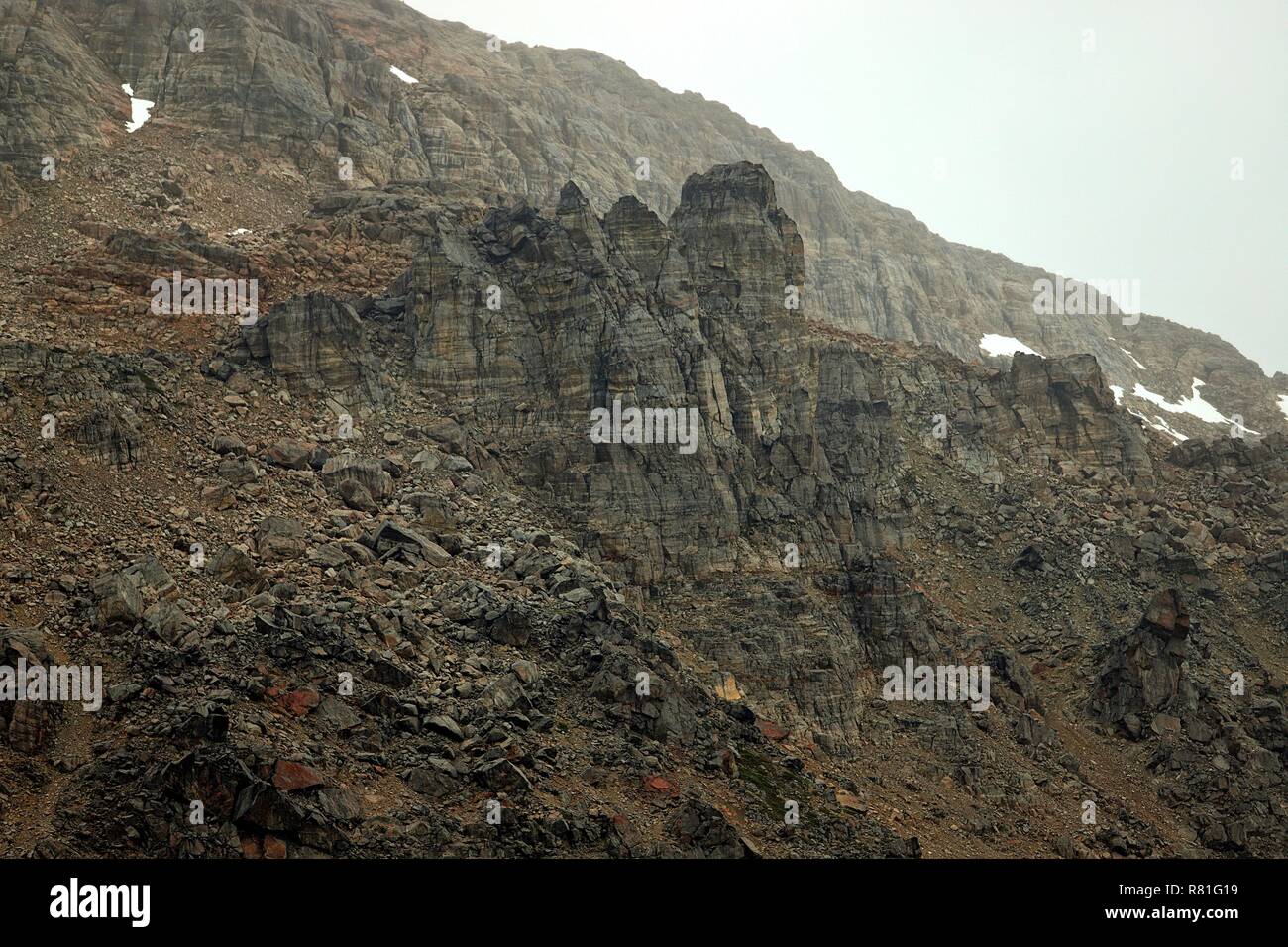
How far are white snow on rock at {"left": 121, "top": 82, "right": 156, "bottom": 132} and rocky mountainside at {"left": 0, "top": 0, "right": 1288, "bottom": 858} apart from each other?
77cm

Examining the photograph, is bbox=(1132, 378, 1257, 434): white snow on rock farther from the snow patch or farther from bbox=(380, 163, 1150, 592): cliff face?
bbox=(380, 163, 1150, 592): cliff face

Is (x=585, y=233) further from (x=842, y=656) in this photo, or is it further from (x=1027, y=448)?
(x=1027, y=448)

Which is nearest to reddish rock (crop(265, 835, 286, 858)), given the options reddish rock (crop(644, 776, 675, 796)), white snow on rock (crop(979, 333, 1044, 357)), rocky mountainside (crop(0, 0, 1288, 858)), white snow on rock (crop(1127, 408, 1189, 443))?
rocky mountainside (crop(0, 0, 1288, 858))

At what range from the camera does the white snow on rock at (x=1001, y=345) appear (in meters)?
102

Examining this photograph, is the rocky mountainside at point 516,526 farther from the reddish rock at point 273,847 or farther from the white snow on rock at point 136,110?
the white snow on rock at point 136,110

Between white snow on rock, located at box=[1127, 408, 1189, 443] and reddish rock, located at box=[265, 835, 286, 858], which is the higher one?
white snow on rock, located at box=[1127, 408, 1189, 443]

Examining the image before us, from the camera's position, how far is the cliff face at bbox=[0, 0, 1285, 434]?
231 feet

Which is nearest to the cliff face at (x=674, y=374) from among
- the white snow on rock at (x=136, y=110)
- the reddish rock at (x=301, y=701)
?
the reddish rock at (x=301, y=701)

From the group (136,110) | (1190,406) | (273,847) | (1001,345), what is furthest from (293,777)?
(1190,406)

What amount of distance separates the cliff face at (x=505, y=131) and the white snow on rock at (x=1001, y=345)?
52.1 inches

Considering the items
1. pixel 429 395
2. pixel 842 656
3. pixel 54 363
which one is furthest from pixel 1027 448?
pixel 54 363

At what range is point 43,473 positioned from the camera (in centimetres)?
3875

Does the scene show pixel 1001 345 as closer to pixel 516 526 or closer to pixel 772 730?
pixel 772 730

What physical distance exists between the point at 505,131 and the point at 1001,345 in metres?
49.4
